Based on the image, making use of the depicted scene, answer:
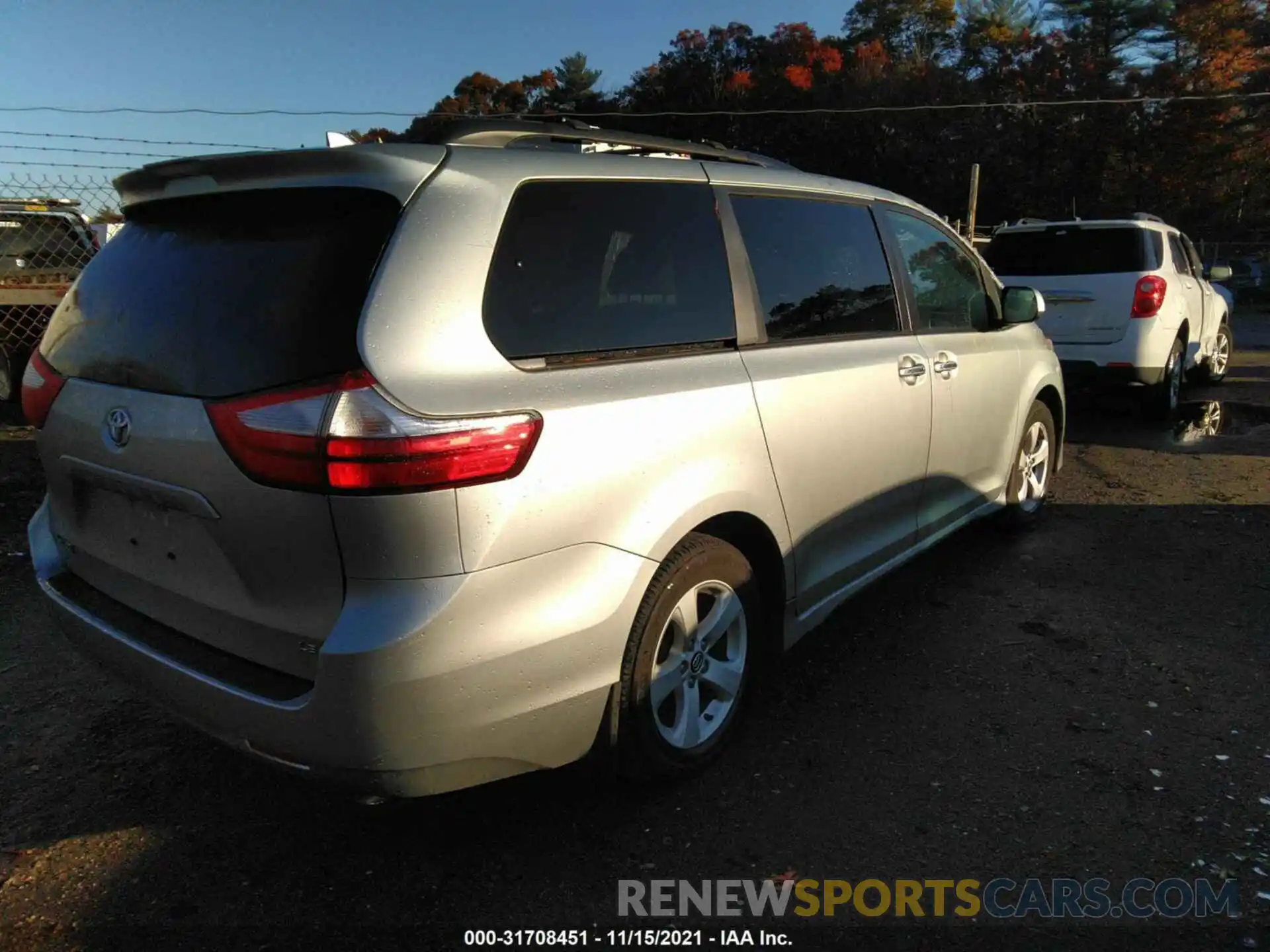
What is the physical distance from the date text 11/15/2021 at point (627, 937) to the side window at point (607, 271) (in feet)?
4.65

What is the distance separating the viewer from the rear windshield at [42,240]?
9.30m

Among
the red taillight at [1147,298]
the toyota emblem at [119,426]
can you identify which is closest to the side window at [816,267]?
the toyota emblem at [119,426]

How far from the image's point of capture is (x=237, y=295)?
7.30ft

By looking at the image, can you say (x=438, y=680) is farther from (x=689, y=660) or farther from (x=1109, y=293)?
(x=1109, y=293)

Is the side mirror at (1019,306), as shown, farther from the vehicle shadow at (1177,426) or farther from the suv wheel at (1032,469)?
the vehicle shadow at (1177,426)

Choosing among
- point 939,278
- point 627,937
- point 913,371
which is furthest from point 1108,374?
point 627,937

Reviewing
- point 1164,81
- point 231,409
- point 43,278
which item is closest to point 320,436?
point 231,409

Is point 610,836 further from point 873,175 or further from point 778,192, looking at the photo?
point 873,175

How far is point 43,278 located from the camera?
868 centimetres

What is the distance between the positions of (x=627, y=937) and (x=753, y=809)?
64 centimetres

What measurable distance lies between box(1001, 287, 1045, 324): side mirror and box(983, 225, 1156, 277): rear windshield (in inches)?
155

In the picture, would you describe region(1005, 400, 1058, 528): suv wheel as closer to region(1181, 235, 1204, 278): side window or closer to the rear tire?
the rear tire

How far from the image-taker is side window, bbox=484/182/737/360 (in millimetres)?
2297

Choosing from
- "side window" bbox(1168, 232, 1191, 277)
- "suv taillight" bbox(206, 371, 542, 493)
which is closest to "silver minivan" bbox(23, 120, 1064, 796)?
"suv taillight" bbox(206, 371, 542, 493)
